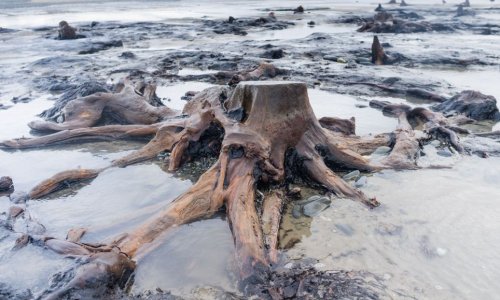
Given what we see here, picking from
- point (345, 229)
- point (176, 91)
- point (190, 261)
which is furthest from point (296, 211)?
point (176, 91)

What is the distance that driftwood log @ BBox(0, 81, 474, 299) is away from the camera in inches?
129

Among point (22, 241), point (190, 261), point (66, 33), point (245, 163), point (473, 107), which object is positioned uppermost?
point (66, 33)

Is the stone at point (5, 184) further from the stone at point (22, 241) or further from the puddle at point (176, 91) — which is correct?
the puddle at point (176, 91)

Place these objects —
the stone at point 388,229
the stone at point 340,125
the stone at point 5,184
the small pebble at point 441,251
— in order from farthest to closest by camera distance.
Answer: the stone at point 340,125 < the stone at point 5,184 < the stone at point 388,229 < the small pebble at point 441,251

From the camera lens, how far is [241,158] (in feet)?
14.3

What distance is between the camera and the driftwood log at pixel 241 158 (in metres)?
3.28

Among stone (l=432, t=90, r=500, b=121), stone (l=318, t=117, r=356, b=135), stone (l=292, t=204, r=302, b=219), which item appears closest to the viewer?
stone (l=292, t=204, r=302, b=219)

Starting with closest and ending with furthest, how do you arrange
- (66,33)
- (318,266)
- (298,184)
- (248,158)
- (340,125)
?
(318,266)
(248,158)
(298,184)
(340,125)
(66,33)

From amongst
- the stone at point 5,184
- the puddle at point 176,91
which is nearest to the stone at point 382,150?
the puddle at point 176,91

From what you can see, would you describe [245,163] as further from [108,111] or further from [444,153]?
[108,111]

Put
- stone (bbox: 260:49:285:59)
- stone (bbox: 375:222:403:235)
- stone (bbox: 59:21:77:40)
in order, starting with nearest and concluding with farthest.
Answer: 1. stone (bbox: 375:222:403:235)
2. stone (bbox: 260:49:285:59)
3. stone (bbox: 59:21:77:40)

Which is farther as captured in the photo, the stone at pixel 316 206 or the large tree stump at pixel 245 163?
the stone at pixel 316 206

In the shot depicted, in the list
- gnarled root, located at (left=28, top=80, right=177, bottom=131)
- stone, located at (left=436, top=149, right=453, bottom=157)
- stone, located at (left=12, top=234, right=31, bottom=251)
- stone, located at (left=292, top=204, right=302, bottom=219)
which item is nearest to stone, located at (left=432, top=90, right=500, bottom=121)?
stone, located at (left=436, top=149, right=453, bottom=157)

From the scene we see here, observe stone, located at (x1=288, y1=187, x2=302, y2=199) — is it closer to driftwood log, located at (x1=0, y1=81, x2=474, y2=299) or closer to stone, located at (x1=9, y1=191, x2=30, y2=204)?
driftwood log, located at (x1=0, y1=81, x2=474, y2=299)
